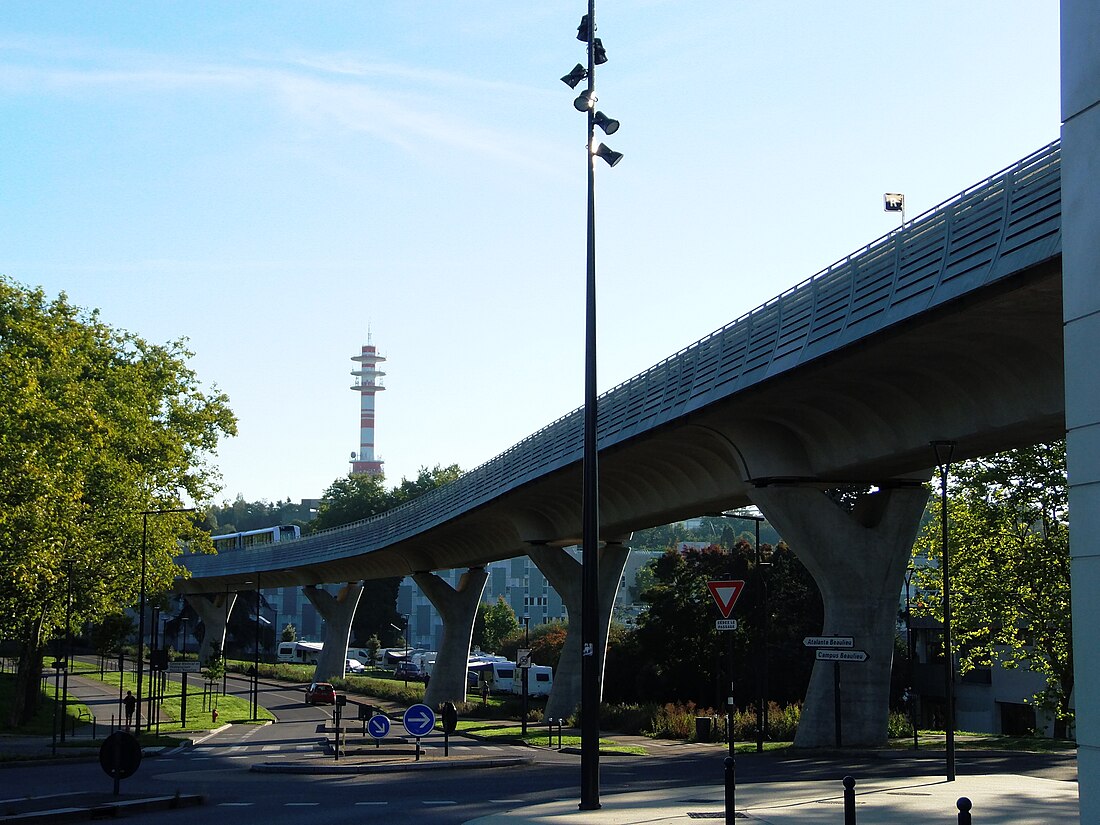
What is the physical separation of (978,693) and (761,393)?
145 feet

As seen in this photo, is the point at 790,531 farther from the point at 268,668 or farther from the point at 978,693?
the point at 268,668

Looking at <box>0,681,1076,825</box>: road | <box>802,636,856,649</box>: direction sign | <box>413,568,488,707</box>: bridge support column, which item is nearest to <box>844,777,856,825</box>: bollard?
<box>0,681,1076,825</box>: road

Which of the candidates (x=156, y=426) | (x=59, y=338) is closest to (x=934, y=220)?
(x=59, y=338)

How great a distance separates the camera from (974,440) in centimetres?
2698

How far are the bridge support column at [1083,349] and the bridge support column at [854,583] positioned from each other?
22862mm

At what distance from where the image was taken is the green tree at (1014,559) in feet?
129

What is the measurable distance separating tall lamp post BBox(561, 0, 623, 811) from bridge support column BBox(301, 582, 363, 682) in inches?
3176

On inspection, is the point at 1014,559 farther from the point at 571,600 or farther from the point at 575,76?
the point at 575,76

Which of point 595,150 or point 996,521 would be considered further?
point 996,521

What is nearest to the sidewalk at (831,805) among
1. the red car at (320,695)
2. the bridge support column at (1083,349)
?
the bridge support column at (1083,349)

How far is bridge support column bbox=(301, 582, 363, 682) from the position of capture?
97.1 meters

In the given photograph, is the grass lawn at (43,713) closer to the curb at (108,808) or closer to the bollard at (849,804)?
the curb at (108,808)

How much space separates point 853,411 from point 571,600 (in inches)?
1067

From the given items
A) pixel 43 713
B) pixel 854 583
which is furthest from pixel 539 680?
pixel 854 583
